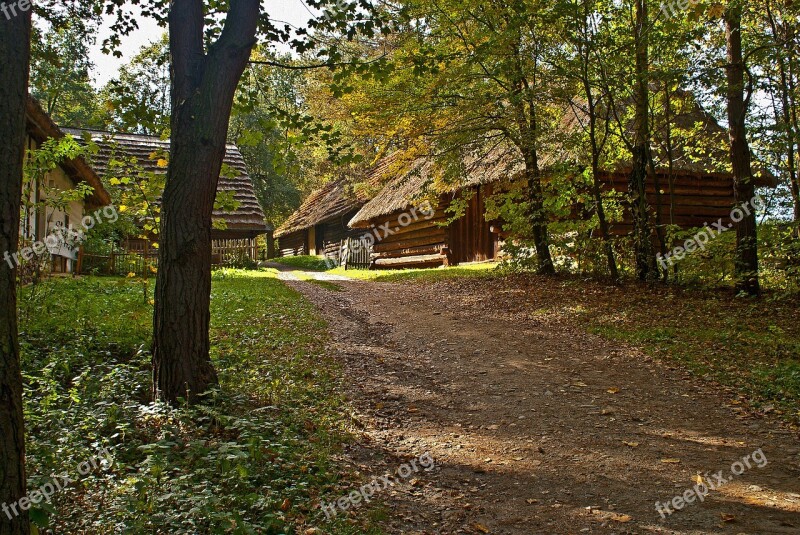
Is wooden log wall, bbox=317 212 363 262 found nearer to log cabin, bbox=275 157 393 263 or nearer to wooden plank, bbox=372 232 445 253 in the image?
log cabin, bbox=275 157 393 263

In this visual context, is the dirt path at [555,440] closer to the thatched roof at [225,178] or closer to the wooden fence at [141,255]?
the wooden fence at [141,255]

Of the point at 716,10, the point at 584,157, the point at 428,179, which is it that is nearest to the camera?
the point at 716,10

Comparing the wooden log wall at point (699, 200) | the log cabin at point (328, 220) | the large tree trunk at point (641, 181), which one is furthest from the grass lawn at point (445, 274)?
the log cabin at point (328, 220)

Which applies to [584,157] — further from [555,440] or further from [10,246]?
[10,246]

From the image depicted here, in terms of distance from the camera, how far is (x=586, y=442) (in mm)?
4742

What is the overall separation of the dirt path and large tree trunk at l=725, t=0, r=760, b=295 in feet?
13.7

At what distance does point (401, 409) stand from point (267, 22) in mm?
4269

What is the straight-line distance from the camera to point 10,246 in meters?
2.52

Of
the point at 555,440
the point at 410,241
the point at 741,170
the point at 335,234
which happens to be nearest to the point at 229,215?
the point at 410,241

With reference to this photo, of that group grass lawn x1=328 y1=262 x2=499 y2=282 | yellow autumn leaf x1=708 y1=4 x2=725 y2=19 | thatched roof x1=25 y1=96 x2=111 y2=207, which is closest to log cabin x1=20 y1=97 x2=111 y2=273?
thatched roof x1=25 y1=96 x2=111 y2=207

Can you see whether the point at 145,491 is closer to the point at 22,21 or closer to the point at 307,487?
the point at 307,487

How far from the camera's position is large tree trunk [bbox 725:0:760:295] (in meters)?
10.2

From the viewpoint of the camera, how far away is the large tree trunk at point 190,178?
508 cm

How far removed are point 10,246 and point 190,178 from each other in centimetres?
265
